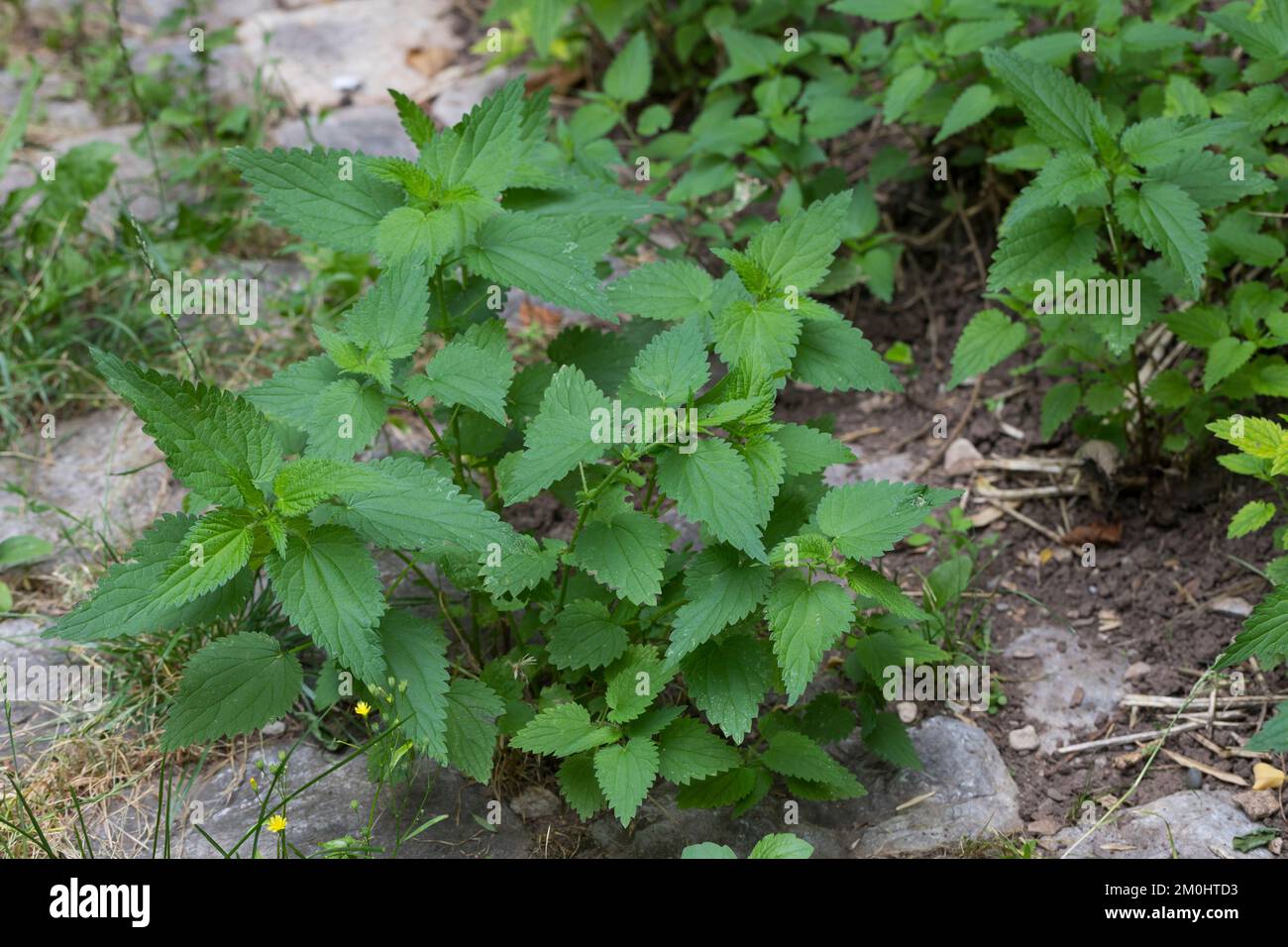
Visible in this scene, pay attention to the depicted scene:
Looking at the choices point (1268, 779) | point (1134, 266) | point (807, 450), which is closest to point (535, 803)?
point (807, 450)

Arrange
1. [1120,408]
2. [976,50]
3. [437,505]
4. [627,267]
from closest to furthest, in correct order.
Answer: [437,505] → [1120,408] → [976,50] → [627,267]

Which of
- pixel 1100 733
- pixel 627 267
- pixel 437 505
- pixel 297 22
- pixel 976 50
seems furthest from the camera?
pixel 297 22

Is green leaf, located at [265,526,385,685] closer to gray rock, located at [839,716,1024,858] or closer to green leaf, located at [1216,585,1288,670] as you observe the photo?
gray rock, located at [839,716,1024,858]

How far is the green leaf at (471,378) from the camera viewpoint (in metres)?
2.66

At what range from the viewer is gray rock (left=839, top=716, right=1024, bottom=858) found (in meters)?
2.93

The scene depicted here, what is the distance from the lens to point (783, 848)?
2.44 meters

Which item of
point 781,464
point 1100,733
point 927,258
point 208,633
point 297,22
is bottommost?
point 1100,733

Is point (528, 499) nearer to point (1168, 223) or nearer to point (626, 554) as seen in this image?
point (626, 554)

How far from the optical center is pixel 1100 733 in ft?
10.5

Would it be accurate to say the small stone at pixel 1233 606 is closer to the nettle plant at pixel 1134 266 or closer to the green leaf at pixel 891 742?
the nettle plant at pixel 1134 266

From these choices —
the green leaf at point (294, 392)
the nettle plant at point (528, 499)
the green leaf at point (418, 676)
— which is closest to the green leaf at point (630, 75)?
the nettle plant at point (528, 499)

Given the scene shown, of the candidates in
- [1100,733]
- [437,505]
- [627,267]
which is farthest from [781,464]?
[627,267]

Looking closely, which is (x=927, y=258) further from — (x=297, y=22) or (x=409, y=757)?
(x=297, y=22)

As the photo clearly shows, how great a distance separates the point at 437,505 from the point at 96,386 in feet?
7.40
